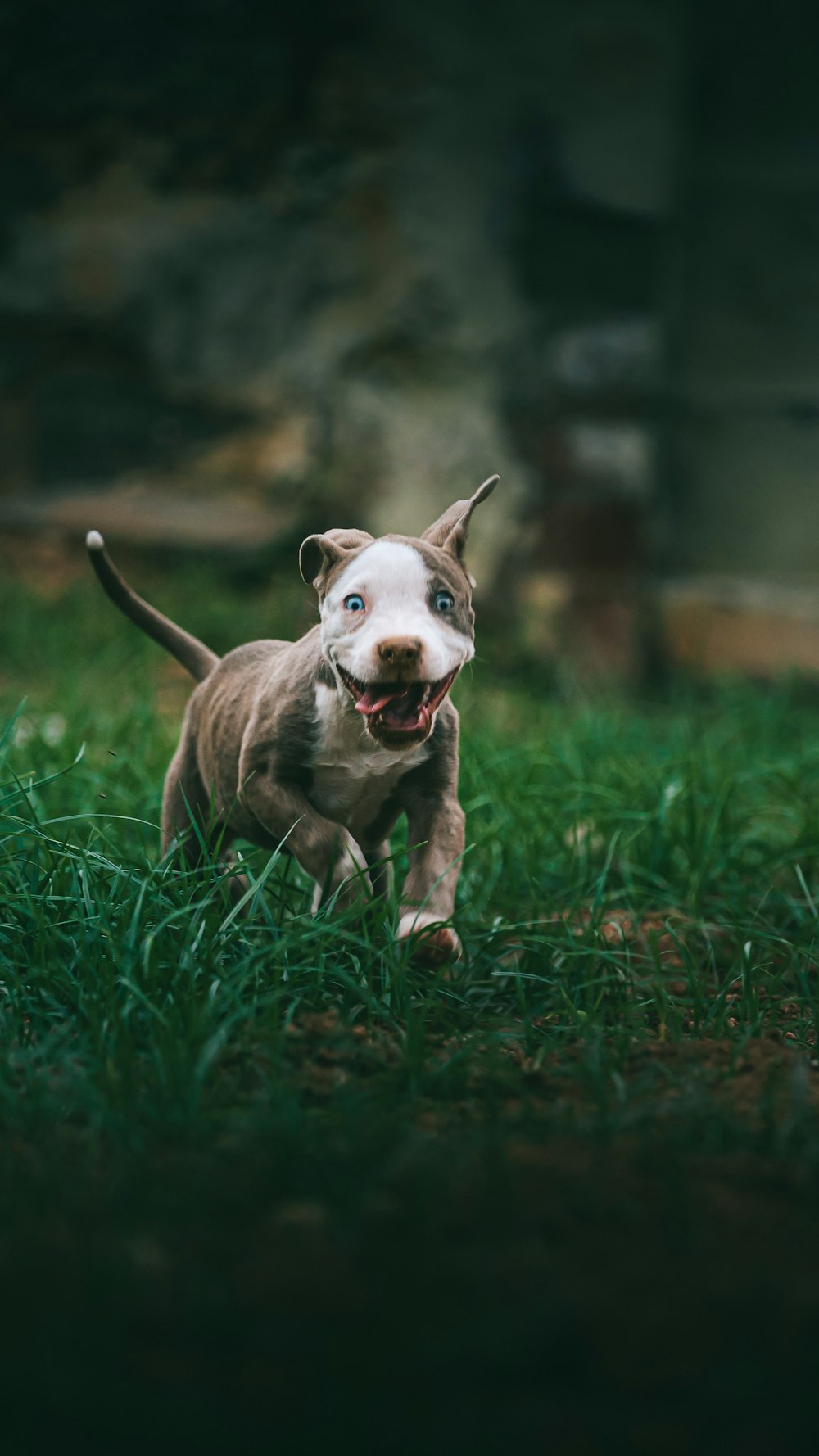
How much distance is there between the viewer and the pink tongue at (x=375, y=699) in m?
1.57

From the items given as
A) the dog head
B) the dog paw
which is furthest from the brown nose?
the dog paw

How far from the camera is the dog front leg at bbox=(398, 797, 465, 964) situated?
1.67 meters

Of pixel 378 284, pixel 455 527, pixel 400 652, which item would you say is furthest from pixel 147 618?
pixel 378 284

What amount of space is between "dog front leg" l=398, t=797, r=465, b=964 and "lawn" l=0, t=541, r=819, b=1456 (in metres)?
0.07

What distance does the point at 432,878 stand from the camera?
1.69m

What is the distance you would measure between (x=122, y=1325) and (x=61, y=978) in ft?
2.37

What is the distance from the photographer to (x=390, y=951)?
5.74 ft

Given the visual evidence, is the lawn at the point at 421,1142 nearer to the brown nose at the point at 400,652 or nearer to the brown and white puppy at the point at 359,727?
the brown and white puppy at the point at 359,727

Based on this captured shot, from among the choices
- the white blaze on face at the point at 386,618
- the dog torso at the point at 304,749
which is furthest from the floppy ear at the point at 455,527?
the dog torso at the point at 304,749

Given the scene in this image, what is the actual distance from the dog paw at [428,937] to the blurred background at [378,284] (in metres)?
2.73

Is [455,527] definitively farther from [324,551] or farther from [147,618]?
[147,618]

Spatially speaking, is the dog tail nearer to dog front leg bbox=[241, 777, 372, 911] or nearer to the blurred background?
dog front leg bbox=[241, 777, 372, 911]

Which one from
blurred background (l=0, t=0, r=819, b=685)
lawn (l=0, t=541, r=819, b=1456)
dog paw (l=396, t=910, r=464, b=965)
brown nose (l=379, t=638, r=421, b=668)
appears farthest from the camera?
blurred background (l=0, t=0, r=819, b=685)

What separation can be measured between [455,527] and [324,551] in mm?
171
